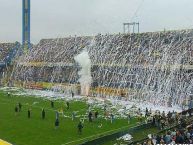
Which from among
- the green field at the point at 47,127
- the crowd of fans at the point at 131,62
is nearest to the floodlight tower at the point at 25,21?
the crowd of fans at the point at 131,62

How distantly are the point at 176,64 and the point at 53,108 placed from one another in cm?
1959

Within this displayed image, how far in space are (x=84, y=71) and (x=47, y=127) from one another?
32.9m

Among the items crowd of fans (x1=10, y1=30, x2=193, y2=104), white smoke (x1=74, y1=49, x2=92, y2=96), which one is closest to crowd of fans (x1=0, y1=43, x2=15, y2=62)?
crowd of fans (x1=10, y1=30, x2=193, y2=104)

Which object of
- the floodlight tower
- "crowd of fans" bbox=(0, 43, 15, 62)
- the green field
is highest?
the floodlight tower

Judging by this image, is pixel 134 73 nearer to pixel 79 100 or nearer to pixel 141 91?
pixel 141 91

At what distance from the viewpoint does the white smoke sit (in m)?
60.9

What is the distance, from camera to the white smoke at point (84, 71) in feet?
200

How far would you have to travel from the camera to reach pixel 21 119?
3778 centimetres

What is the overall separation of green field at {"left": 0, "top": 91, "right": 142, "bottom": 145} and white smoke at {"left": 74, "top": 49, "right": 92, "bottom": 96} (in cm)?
1412

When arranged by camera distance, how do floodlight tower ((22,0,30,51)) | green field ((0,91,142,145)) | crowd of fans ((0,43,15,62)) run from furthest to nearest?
1. floodlight tower ((22,0,30,51))
2. crowd of fans ((0,43,15,62))
3. green field ((0,91,142,145))

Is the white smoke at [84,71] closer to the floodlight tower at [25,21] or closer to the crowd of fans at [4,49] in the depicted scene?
the floodlight tower at [25,21]

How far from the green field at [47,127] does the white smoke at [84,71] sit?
14120 millimetres

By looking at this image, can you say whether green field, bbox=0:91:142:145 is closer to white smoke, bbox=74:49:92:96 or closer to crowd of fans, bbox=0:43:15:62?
white smoke, bbox=74:49:92:96

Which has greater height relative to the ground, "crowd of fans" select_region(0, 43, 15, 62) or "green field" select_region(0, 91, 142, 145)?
"crowd of fans" select_region(0, 43, 15, 62)
